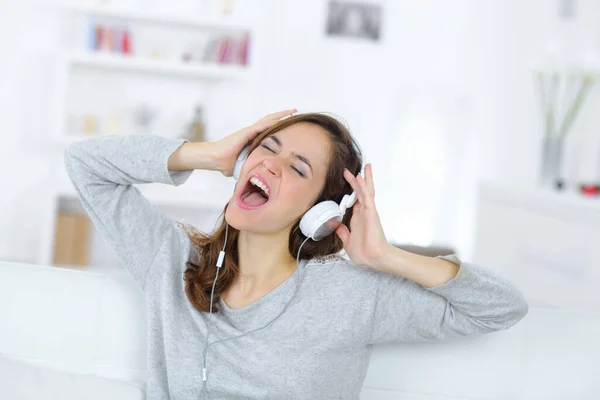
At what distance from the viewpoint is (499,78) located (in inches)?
201

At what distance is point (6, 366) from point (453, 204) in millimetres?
4055

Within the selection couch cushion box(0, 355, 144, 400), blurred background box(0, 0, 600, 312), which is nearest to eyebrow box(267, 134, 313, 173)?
couch cushion box(0, 355, 144, 400)

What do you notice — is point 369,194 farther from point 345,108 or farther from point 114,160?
point 345,108

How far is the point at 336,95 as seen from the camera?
16.7 feet

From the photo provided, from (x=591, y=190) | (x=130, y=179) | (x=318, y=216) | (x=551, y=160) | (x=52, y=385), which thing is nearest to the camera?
(x=52, y=385)

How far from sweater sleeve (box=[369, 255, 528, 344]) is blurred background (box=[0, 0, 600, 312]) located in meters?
2.62

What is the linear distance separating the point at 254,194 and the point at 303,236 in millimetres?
128

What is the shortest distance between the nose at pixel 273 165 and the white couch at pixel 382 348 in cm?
35

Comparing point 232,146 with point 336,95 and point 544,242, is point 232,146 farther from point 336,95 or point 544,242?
point 336,95

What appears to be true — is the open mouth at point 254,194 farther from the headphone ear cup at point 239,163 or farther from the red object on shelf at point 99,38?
the red object on shelf at point 99,38

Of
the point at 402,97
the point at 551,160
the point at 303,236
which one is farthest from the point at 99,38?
the point at 303,236

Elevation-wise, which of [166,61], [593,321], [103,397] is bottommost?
[103,397]

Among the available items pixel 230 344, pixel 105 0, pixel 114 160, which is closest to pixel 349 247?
pixel 230 344

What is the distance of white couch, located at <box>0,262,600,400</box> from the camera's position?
1562 mm
